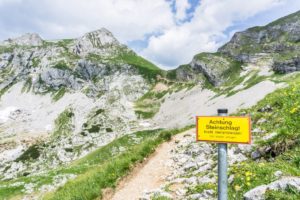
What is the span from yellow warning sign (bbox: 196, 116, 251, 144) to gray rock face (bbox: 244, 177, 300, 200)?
3.44 meters

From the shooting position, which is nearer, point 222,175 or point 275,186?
point 222,175

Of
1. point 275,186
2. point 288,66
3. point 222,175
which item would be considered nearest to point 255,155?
point 275,186

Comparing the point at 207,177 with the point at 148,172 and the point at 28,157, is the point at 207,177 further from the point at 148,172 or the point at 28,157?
the point at 28,157

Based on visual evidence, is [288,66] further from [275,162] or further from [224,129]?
[224,129]

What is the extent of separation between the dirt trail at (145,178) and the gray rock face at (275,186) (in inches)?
307

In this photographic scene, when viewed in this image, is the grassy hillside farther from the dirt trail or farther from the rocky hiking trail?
the dirt trail

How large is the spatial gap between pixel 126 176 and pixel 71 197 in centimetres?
381

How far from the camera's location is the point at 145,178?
20172 mm

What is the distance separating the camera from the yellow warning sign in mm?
7410

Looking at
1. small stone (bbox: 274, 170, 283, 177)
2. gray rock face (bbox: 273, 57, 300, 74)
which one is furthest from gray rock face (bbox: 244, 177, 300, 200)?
gray rock face (bbox: 273, 57, 300, 74)

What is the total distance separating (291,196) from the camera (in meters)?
9.27

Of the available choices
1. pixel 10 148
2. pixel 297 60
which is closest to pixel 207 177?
pixel 297 60

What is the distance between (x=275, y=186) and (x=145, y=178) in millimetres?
11136

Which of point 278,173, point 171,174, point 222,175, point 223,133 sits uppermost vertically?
point 223,133
